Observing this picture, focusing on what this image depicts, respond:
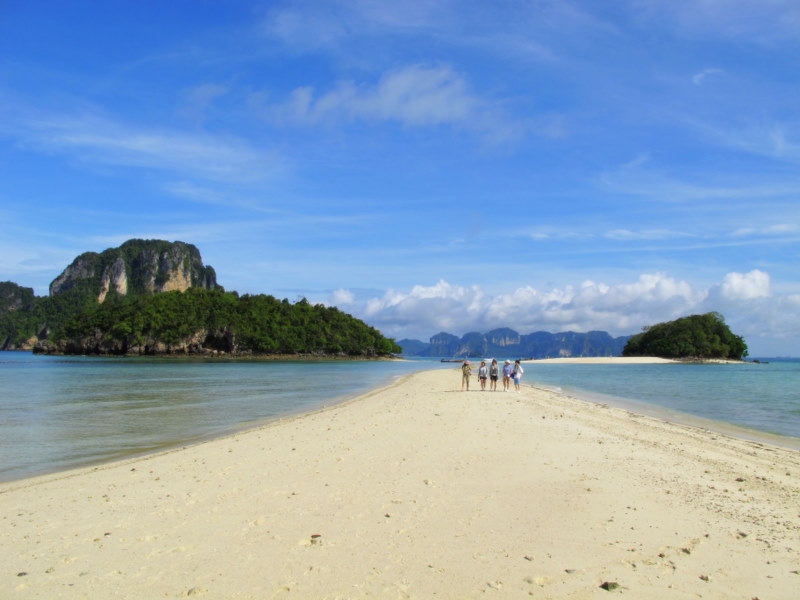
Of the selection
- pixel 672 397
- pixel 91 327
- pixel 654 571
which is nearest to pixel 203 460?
pixel 654 571

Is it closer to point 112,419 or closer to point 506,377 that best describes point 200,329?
point 506,377

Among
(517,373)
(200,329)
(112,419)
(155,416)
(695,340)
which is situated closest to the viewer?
(112,419)

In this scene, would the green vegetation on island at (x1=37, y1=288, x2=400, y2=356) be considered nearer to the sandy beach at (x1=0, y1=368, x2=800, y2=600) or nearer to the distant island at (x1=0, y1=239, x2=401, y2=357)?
the distant island at (x1=0, y1=239, x2=401, y2=357)

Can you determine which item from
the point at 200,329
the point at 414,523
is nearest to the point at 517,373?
the point at 414,523

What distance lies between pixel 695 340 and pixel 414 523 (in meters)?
151

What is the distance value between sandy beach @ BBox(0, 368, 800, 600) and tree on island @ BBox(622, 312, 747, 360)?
139564 millimetres

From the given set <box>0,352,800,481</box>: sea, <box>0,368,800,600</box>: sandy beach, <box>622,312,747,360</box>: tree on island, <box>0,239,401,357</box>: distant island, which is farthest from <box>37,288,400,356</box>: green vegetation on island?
<box>0,368,800,600</box>: sandy beach

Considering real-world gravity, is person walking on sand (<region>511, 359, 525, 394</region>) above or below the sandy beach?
above

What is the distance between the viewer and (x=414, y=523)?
659cm

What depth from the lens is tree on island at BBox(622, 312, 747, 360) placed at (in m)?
136

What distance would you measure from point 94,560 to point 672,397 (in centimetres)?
2976

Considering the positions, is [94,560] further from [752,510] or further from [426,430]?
[426,430]

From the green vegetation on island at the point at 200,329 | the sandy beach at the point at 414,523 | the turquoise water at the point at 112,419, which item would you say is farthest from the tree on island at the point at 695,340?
the sandy beach at the point at 414,523

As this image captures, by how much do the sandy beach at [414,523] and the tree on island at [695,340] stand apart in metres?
140
